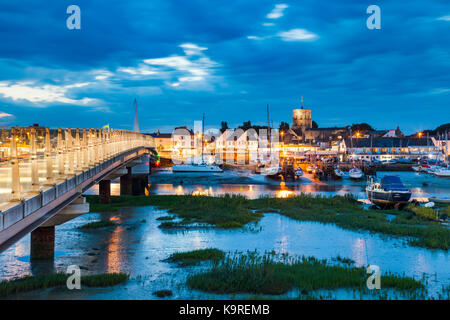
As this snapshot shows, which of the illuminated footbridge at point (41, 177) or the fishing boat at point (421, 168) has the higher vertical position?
the illuminated footbridge at point (41, 177)

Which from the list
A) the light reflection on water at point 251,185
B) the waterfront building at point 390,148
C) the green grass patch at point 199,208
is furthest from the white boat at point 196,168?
the waterfront building at point 390,148

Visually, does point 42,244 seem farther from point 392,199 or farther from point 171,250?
point 392,199

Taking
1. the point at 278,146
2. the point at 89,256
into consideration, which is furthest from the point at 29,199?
the point at 278,146

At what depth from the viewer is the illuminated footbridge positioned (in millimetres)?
10500

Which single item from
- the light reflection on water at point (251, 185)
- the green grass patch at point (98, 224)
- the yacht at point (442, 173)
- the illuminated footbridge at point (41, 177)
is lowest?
the light reflection on water at point (251, 185)

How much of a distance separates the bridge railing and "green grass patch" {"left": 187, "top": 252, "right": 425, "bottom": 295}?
20.0 feet

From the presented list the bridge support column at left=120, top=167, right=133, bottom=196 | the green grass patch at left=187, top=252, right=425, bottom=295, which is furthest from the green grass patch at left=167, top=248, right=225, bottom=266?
the bridge support column at left=120, top=167, right=133, bottom=196

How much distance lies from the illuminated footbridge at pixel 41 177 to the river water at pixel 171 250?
2.35m

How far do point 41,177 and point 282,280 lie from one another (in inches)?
346

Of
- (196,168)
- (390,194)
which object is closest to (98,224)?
(390,194)

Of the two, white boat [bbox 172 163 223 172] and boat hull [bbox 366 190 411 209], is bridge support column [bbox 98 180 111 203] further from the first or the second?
white boat [bbox 172 163 223 172]

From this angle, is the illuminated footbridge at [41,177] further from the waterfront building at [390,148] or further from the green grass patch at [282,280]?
the waterfront building at [390,148]

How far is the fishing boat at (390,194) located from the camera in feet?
126
